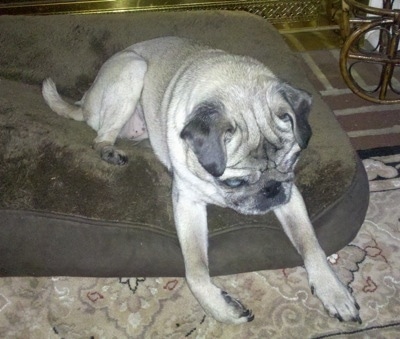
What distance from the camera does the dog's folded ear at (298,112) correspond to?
1.99 metres

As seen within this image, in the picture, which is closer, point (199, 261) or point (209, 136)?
point (209, 136)

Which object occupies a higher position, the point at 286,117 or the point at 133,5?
the point at 286,117

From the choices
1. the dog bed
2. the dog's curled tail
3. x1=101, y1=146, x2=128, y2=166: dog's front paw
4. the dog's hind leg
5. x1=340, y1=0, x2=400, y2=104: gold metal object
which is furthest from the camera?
x1=340, y1=0, x2=400, y2=104: gold metal object

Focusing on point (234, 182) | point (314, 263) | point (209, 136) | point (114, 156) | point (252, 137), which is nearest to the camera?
point (209, 136)

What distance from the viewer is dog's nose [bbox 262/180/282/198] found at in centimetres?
210

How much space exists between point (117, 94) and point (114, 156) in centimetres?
39

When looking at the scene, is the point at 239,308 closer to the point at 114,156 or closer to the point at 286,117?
the point at 286,117

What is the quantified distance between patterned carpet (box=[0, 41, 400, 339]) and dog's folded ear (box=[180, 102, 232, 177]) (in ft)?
2.52

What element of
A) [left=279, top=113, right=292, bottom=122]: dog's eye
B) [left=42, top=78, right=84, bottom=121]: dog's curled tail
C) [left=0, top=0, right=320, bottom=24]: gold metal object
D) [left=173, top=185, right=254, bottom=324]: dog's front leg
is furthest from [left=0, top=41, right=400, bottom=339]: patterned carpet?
[left=0, top=0, right=320, bottom=24]: gold metal object

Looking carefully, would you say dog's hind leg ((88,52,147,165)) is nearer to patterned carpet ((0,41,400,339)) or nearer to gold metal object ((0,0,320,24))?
patterned carpet ((0,41,400,339))

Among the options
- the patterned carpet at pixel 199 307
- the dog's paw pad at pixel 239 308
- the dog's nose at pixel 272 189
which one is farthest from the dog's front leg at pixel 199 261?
the dog's nose at pixel 272 189

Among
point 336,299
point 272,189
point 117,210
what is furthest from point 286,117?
point 117,210

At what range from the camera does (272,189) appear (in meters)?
2.12

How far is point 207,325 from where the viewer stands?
88.6 inches
